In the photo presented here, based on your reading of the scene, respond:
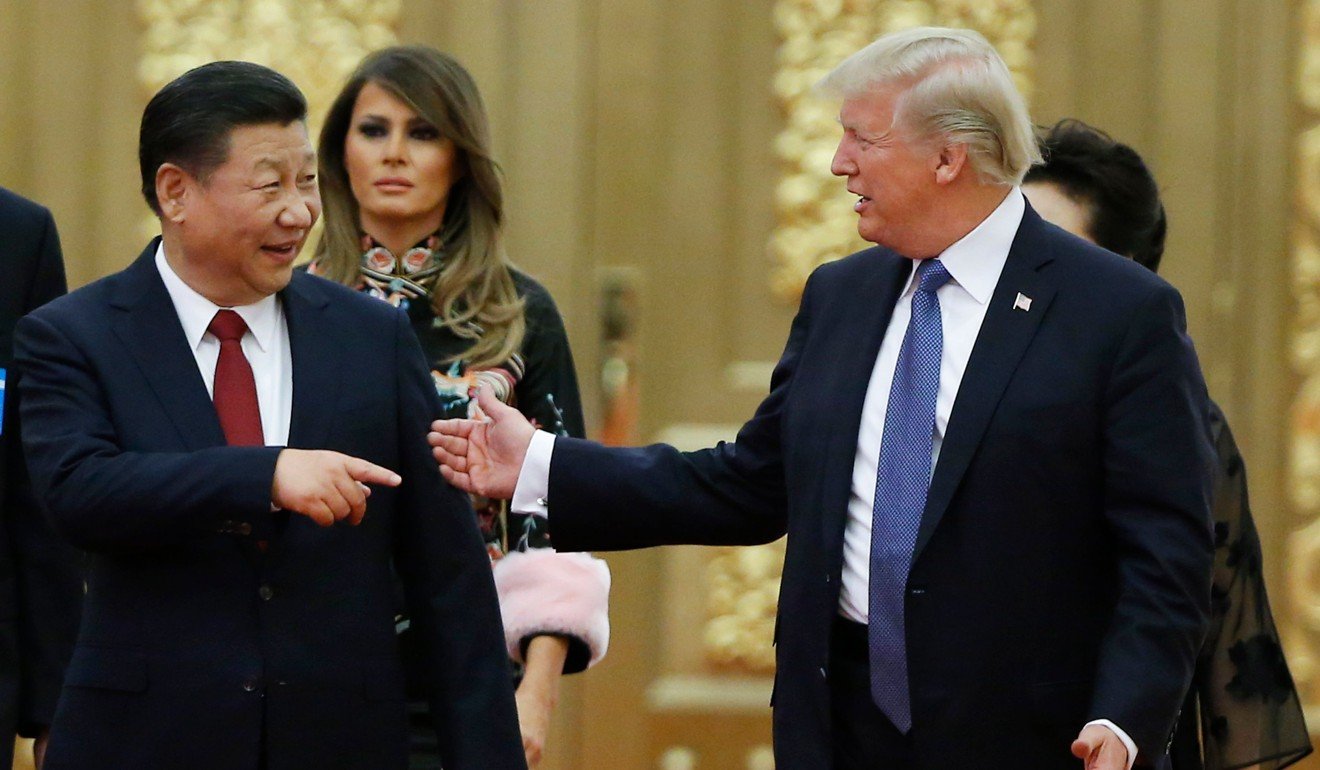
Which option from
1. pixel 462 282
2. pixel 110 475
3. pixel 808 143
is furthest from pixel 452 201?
pixel 808 143

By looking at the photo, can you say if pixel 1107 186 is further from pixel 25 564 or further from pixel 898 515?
pixel 25 564

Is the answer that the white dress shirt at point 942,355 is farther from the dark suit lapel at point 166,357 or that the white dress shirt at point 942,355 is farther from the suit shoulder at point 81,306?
the suit shoulder at point 81,306

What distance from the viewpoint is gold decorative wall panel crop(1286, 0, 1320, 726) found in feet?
13.7

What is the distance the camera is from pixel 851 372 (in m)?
2.42

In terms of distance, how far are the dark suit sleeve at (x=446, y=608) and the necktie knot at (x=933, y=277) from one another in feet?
2.00

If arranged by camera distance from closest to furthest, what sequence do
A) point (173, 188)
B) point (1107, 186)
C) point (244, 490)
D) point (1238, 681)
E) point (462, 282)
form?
point (244, 490)
point (173, 188)
point (1238, 681)
point (1107, 186)
point (462, 282)

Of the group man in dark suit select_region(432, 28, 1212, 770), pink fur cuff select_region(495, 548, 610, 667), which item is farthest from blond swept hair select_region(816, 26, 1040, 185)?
pink fur cuff select_region(495, 548, 610, 667)

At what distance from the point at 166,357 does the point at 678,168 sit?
2.10 meters

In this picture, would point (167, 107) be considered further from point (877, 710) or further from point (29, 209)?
point (877, 710)

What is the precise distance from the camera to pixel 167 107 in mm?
2387

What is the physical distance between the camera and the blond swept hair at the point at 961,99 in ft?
7.87

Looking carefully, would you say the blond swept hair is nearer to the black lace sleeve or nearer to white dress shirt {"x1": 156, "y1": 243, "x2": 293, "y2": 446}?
Answer: the black lace sleeve

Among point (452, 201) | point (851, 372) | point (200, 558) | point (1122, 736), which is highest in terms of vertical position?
point (452, 201)

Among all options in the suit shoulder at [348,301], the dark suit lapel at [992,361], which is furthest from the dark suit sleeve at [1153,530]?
the suit shoulder at [348,301]
